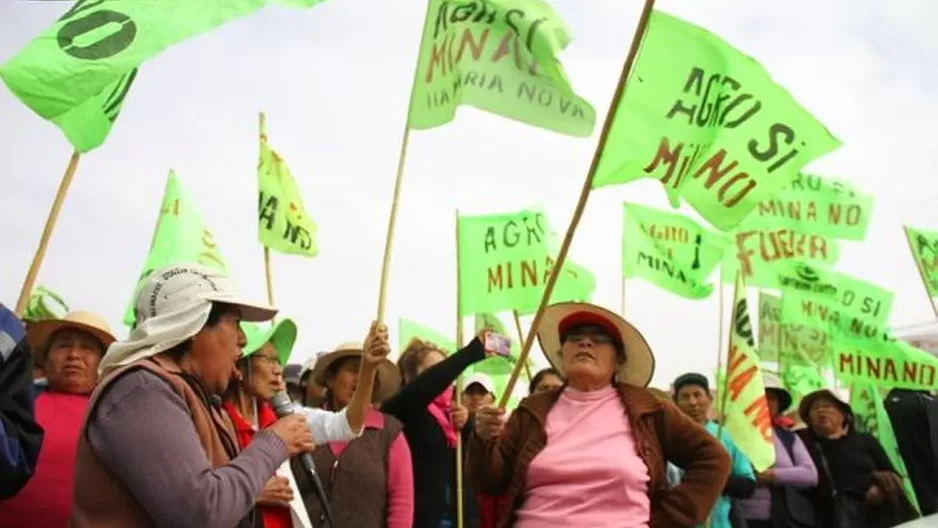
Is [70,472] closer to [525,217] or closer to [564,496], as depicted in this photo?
[564,496]

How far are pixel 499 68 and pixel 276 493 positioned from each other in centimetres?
256

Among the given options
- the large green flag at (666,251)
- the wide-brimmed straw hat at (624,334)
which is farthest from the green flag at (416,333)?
the wide-brimmed straw hat at (624,334)

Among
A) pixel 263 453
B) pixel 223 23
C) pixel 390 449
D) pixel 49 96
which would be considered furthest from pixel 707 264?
pixel 263 453

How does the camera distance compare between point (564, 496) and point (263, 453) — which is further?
point (564, 496)

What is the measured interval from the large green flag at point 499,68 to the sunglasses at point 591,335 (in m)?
1.05

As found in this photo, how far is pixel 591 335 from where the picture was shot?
4059 mm

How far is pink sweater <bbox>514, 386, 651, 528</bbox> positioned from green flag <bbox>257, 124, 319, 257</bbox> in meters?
3.26

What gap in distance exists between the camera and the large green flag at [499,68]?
472 cm

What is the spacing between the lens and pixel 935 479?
749 cm

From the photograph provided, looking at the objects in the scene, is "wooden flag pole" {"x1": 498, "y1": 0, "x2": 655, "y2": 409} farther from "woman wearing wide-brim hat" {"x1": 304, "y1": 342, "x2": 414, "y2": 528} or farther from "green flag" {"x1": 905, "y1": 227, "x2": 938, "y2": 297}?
"green flag" {"x1": 905, "y1": 227, "x2": 938, "y2": 297}

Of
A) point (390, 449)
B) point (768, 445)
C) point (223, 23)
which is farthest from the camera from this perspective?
point (768, 445)

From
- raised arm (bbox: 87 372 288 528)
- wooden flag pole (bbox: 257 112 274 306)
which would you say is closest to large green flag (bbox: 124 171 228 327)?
wooden flag pole (bbox: 257 112 274 306)

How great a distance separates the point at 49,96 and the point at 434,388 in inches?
79.0

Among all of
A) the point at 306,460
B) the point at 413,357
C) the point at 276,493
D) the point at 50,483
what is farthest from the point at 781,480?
the point at 50,483
